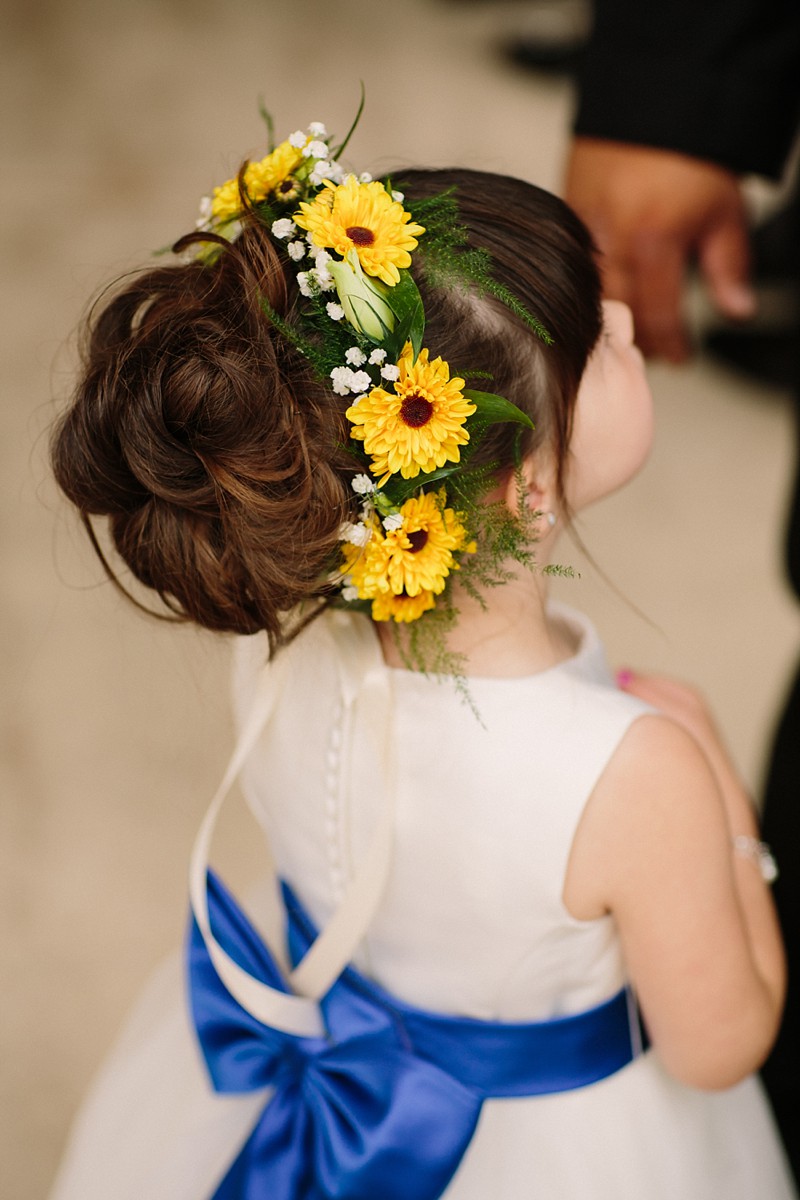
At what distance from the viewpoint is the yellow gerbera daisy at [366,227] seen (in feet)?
2.43

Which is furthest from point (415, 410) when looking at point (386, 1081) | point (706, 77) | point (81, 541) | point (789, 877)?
point (81, 541)

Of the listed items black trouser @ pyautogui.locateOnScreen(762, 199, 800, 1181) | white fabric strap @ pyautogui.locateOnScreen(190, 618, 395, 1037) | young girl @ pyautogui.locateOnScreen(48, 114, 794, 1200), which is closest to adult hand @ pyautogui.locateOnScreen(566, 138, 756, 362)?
black trouser @ pyautogui.locateOnScreen(762, 199, 800, 1181)

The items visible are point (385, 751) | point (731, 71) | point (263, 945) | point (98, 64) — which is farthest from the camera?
point (98, 64)

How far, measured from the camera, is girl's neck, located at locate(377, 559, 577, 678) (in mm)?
904

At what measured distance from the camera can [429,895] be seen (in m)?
0.95

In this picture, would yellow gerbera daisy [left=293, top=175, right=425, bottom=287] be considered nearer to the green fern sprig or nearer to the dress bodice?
the green fern sprig

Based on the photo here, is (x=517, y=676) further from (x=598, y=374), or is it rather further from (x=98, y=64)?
(x=98, y=64)

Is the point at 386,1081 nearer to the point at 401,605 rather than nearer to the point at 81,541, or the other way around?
the point at 401,605

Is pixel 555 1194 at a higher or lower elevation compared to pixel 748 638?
higher

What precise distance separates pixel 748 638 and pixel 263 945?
1.51 meters

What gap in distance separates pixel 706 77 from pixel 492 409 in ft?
3.19

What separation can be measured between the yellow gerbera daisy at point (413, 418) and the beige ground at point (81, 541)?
0.27m

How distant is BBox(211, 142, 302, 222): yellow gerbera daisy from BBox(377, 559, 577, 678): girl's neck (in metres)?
0.32

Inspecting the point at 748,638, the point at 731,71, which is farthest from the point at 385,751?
the point at 748,638
